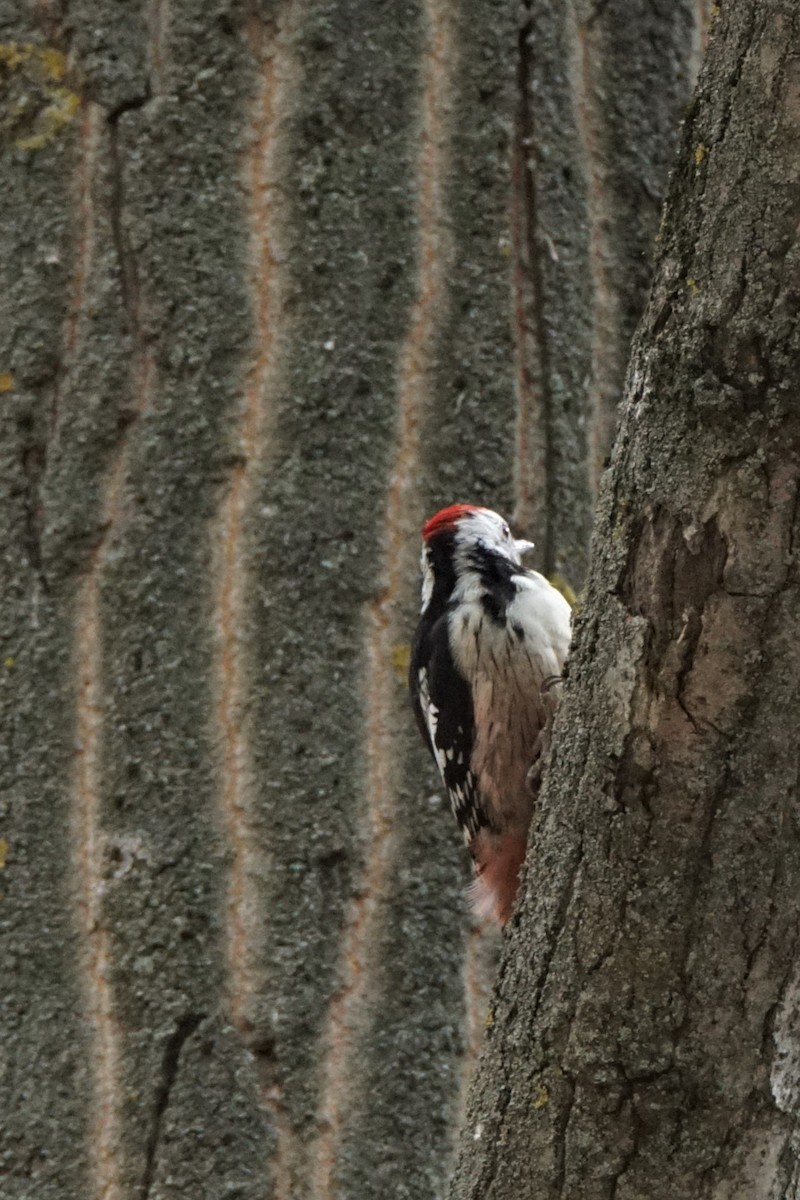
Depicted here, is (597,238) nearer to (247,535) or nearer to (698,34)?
(698,34)

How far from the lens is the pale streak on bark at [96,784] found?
7.81ft

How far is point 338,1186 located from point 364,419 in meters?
1.17

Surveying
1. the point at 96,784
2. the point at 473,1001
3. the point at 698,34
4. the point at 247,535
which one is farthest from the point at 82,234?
the point at 473,1001

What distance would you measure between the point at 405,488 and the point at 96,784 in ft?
2.21

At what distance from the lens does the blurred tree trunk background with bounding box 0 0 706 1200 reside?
240 centimetres

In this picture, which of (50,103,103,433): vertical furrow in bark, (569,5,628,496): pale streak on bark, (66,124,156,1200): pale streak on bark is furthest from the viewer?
(569,5,628,496): pale streak on bark

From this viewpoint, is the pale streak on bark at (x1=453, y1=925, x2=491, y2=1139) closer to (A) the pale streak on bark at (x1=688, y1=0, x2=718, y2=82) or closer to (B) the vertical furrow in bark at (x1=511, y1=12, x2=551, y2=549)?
(B) the vertical furrow in bark at (x1=511, y1=12, x2=551, y2=549)

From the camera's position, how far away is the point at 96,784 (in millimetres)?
2461

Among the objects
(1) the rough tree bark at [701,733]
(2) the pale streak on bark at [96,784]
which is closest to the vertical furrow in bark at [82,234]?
(2) the pale streak on bark at [96,784]

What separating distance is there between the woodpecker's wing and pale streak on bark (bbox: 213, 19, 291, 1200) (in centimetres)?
37

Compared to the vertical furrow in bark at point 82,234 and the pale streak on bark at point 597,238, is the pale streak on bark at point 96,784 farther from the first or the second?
the pale streak on bark at point 597,238

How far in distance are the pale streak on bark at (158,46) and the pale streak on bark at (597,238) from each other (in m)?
0.69

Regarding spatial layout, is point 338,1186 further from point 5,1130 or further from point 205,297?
point 205,297

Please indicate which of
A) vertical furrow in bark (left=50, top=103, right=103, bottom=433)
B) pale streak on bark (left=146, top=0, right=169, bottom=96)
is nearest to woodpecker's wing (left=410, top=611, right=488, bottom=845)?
vertical furrow in bark (left=50, top=103, right=103, bottom=433)
